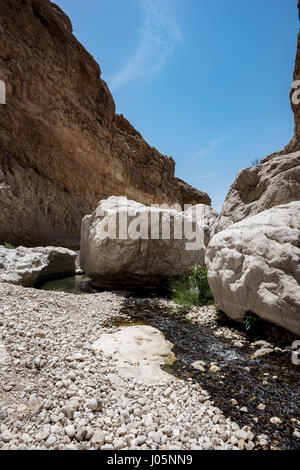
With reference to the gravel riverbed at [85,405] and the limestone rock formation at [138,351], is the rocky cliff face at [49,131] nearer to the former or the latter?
the limestone rock formation at [138,351]

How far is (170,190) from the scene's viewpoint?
112 feet

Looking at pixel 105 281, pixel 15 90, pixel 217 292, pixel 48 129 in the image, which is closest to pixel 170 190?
pixel 48 129

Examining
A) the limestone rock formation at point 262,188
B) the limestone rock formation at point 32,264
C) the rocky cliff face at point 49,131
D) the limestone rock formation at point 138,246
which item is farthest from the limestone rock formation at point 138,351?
the rocky cliff face at point 49,131

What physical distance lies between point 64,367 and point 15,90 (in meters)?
19.3

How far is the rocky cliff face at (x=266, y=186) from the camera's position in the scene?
5402 mm

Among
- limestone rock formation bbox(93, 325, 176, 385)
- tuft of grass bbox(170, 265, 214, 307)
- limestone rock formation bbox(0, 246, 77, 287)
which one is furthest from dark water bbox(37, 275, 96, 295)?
limestone rock formation bbox(93, 325, 176, 385)

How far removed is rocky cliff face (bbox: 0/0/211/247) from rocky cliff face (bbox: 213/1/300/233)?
1326 centimetres

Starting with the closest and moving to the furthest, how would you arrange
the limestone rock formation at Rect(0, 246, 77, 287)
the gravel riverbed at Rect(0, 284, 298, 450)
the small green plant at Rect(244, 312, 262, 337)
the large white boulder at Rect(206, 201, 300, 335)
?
1. the gravel riverbed at Rect(0, 284, 298, 450)
2. the large white boulder at Rect(206, 201, 300, 335)
3. the small green plant at Rect(244, 312, 262, 337)
4. the limestone rock formation at Rect(0, 246, 77, 287)

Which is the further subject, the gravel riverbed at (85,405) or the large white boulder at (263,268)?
the large white boulder at (263,268)

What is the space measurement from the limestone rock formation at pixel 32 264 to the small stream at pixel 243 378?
15.6 feet

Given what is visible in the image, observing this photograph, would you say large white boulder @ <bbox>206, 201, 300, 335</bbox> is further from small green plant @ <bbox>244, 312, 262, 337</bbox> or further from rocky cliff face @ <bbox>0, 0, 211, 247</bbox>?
rocky cliff face @ <bbox>0, 0, 211, 247</bbox>

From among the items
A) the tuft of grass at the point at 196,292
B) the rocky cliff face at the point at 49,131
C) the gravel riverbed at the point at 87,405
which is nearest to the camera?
the gravel riverbed at the point at 87,405

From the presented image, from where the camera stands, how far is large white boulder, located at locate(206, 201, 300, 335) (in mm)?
3689

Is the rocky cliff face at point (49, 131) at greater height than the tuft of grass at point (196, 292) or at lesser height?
greater
